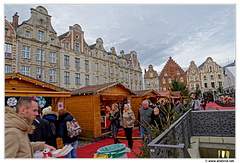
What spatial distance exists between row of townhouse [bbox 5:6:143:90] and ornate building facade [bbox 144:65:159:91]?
1971 cm

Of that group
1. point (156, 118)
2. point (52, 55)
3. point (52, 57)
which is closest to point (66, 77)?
point (52, 57)

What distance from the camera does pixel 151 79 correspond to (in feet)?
152

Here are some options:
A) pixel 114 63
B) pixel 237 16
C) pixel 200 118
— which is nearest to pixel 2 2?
pixel 237 16

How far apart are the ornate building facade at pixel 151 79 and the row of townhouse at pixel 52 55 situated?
19.7 m

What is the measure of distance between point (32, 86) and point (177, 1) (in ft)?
17.9

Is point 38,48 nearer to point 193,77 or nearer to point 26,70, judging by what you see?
point 26,70

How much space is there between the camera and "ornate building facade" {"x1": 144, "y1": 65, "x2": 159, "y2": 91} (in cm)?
4531

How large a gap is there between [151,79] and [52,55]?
109ft

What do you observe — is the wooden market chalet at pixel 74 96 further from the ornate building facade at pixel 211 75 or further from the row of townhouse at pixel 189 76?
the ornate building facade at pixel 211 75

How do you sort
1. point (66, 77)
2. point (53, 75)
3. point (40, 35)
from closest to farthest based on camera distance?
point (40, 35) → point (53, 75) → point (66, 77)

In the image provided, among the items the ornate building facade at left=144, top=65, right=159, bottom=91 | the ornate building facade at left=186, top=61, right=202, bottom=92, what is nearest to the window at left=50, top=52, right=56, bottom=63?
the ornate building facade at left=144, top=65, right=159, bottom=91

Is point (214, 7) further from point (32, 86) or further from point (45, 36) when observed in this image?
point (45, 36)

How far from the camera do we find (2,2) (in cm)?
324

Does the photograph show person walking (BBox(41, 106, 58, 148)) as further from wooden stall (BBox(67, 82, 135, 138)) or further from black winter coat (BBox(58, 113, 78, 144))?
wooden stall (BBox(67, 82, 135, 138))
